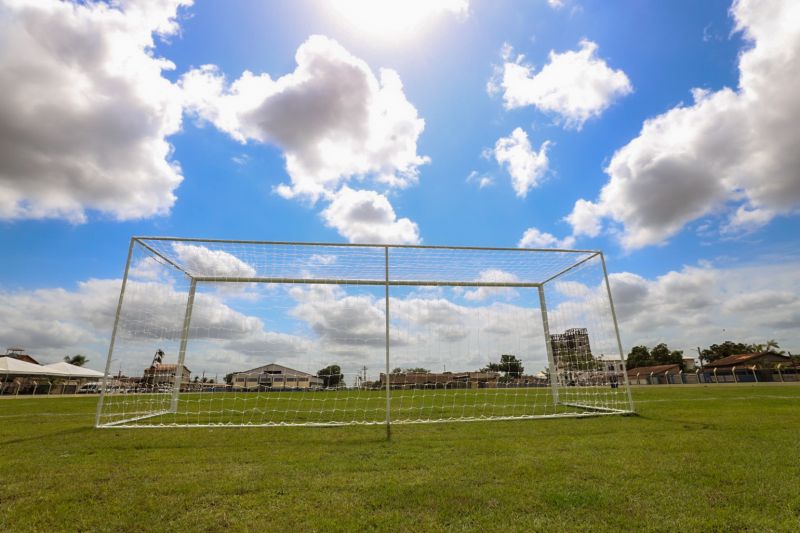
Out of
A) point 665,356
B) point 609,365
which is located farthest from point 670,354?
point 609,365

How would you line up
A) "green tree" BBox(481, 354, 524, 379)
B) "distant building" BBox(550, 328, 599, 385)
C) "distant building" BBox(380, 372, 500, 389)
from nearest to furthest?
"distant building" BBox(380, 372, 500, 389) < "distant building" BBox(550, 328, 599, 385) < "green tree" BBox(481, 354, 524, 379)

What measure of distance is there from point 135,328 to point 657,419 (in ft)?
37.6

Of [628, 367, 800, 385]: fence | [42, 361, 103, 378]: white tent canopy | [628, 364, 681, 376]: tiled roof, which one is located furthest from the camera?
[628, 364, 681, 376]: tiled roof

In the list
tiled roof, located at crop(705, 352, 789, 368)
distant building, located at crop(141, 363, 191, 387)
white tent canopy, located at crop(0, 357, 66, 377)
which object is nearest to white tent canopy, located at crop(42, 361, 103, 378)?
white tent canopy, located at crop(0, 357, 66, 377)

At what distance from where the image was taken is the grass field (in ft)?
9.18

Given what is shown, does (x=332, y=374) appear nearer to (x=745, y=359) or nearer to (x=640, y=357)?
(x=745, y=359)

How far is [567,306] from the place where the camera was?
34.9 feet

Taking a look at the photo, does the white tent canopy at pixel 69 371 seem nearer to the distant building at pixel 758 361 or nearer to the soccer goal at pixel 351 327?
the soccer goal at pixel 351 327

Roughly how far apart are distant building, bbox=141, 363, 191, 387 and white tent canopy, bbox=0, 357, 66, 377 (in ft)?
86.6

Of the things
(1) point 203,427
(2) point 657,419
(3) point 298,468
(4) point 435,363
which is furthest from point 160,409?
(2) point 657,419

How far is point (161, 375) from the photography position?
992cm

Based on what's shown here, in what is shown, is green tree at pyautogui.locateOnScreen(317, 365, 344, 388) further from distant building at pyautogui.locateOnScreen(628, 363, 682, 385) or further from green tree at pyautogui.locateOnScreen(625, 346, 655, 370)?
green tree at pyautogui.locateOnScreen(625, 346, 655, 370)

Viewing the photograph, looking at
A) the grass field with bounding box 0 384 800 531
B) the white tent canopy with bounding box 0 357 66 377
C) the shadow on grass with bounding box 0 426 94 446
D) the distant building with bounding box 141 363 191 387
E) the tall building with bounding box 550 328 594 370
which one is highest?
the white tent canopy with bounding box 0 357 66 377

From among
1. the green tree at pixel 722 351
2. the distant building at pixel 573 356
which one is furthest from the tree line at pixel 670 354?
the distant building at pixel 573 356
